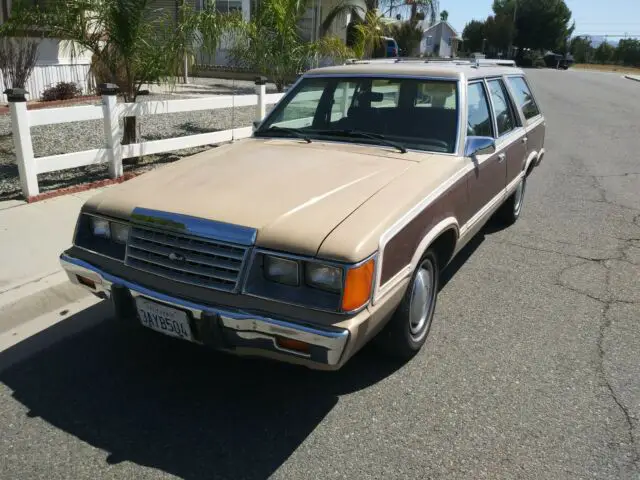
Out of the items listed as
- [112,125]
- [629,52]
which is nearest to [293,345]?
[112,125]

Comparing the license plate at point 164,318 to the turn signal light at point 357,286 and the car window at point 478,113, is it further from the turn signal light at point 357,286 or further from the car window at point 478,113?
the car window at point 478,113

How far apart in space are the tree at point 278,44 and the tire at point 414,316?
7393 millimetres

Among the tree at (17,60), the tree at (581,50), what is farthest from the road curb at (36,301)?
the tree at (581,50)

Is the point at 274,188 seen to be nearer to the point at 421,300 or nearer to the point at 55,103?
the point at 421,300

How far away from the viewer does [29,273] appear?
4.40m

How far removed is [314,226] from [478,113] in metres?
2.33

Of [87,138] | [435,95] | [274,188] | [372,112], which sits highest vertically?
[435,95]

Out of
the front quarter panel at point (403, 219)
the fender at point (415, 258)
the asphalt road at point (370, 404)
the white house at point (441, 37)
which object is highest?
the white house at point (441, 37)

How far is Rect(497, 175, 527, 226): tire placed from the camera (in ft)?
20.0

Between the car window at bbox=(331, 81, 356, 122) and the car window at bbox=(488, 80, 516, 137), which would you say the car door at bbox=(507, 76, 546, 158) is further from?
the car window at bbox=(331, 81, 356, 122)

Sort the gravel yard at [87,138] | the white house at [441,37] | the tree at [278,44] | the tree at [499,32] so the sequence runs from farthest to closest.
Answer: the white house at [441,37]
the tree at [499,32]
the tree at [278,44]
the gravel yard at [87,138]

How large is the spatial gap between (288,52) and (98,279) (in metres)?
8.08

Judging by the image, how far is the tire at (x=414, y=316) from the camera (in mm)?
3250

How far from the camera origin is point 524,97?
243 inches
